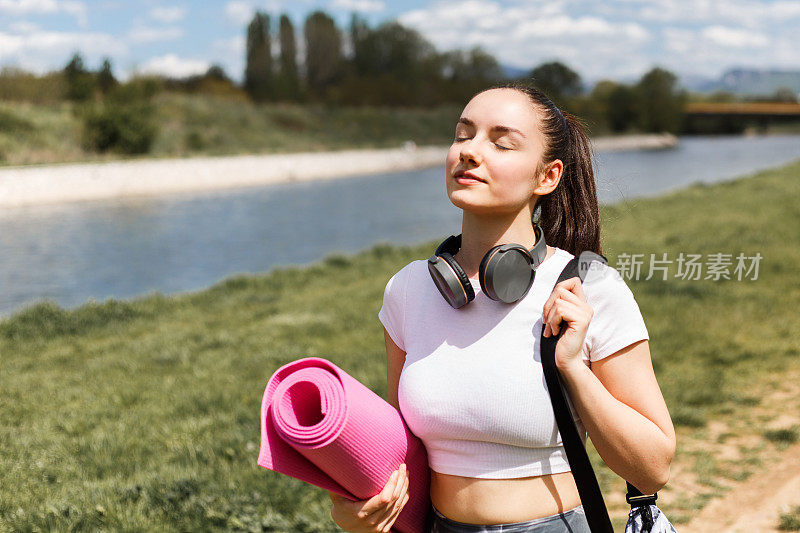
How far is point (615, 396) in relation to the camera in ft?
5.54

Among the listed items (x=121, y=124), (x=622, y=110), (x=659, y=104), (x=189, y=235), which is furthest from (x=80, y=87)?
(x=659, y=104)

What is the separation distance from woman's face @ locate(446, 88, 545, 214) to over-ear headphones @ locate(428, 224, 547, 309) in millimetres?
127

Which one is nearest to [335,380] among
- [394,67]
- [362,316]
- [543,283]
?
[543,283]

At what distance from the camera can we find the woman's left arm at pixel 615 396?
1589 mm

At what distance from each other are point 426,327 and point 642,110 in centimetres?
9845

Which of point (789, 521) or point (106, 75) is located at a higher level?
point (106, 75)

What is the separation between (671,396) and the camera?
5.64 meters

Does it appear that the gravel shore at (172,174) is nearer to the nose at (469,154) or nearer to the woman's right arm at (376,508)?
the nose at (469,154)

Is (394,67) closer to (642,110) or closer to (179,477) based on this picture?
(642,110)

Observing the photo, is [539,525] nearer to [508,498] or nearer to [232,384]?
[508,498]

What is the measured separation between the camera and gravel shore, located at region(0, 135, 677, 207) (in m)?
26.0

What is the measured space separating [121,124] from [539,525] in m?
36.7

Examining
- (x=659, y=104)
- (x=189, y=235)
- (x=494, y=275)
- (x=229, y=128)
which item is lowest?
(x=189, y=235)

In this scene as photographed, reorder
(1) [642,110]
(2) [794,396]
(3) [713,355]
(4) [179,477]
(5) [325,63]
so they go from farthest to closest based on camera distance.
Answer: (1) [642,110] < (5) [325,63] < (3) [713,355] < (2) [794,396] < (4) [179,477]
